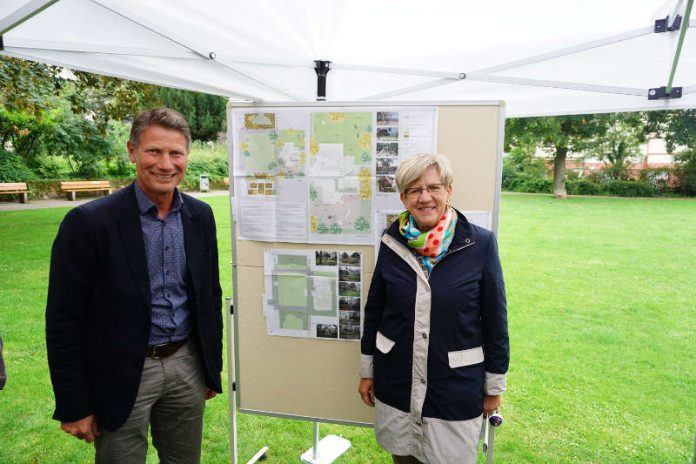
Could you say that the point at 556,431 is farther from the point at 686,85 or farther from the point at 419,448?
the point at 686,85

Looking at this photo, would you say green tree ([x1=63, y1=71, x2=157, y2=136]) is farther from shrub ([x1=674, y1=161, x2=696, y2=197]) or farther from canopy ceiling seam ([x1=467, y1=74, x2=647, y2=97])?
shrub ([x1=674, y1=161, x2=696, y2=197])

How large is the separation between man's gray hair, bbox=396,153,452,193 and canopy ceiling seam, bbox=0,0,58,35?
4.98 ft

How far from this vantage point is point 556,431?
3.50 m

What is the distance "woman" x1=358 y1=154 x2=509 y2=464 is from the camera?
5.72ft

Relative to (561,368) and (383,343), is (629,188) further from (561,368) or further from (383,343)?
(383,343)

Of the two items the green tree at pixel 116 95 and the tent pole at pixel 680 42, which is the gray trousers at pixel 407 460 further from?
the green tree at pixel 116 95

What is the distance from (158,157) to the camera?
1.72m

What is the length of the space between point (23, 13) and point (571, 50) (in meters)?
2.92

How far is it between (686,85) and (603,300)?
473 cm

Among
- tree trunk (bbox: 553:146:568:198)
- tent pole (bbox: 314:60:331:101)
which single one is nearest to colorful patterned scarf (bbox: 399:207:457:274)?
tent pole (bbox: 314:60:331:101)

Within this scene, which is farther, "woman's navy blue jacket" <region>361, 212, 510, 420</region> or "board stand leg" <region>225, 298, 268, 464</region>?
"board stand leg" <region>225, 298, 268, 464</region>

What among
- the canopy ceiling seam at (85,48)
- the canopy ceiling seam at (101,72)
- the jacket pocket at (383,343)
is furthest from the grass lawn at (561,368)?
the canopy ceiling seam at (85,48)

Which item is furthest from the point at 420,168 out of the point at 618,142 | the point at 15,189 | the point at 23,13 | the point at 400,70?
the point at 618,142

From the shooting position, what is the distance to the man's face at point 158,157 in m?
1.71
